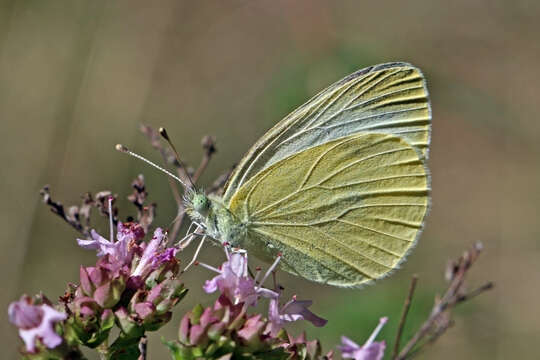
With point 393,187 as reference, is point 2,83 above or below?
below

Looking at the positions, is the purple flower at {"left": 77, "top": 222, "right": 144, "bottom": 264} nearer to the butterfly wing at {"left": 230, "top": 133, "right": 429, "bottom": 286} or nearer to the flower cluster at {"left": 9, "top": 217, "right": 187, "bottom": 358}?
the flower cluster at {"left": 9, "top": 217, "right": 187, "bottom": 358}

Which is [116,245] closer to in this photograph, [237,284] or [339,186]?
[237,284]

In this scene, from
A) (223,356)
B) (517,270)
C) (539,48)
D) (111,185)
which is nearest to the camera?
(223,356)

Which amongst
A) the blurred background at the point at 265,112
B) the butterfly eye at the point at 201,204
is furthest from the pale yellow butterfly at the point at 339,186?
the blurred background at the point at 265,112

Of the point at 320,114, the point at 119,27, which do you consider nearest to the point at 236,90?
the point at 119,27

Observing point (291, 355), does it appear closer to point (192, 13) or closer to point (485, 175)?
point (485, 175)

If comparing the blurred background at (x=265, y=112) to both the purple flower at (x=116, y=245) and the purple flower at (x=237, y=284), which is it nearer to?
the purple flower at (x=237, y=284)

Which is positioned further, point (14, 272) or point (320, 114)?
point (14, 272)
